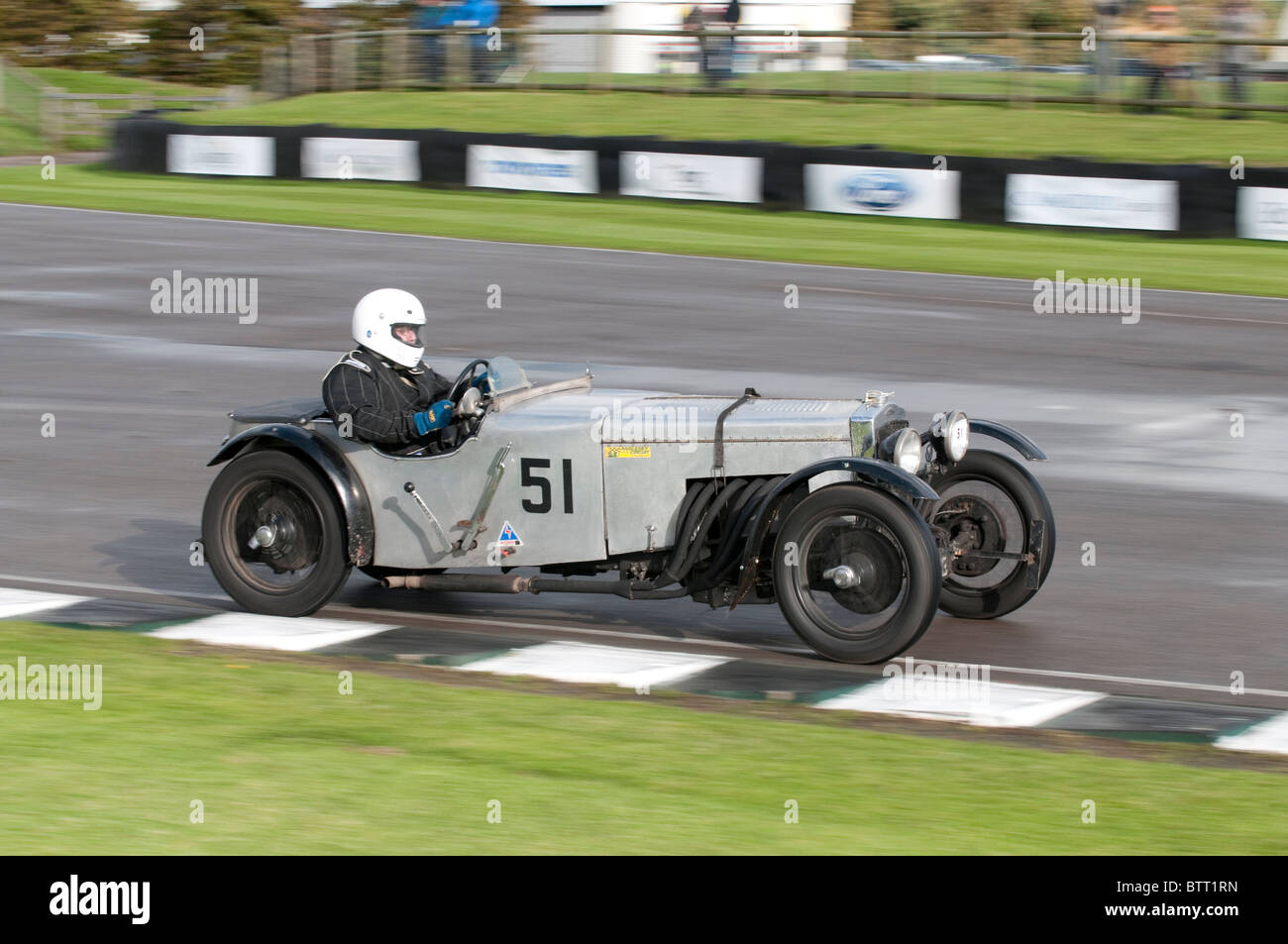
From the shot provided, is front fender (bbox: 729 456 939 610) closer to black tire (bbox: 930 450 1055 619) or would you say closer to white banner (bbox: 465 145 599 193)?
black tire (bbox: 930 450 1055 619)

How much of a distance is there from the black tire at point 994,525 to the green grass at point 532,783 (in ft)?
5.96

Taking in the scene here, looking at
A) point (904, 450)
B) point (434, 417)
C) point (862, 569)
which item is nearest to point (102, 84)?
point (434, 417)

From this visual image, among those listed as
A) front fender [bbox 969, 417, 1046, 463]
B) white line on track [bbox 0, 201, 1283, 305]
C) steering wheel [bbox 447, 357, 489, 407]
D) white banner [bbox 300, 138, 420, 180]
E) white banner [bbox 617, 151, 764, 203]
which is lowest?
front fender [bbox 969, 417, 1046, 463]

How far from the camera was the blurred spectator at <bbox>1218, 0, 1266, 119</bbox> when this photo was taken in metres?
28.0

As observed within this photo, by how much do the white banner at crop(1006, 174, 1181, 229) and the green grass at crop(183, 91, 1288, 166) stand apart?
2279 millimetres

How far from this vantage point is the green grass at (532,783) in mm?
5078

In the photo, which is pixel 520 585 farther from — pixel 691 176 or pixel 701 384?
pixel 691 176

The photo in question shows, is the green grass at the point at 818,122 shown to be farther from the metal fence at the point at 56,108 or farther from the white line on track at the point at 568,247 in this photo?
the white line on track at the point at 568,247

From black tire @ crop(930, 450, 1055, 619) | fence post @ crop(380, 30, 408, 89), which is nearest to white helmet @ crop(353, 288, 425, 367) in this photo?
black tire @ crop(930, 450, 1055, 619)

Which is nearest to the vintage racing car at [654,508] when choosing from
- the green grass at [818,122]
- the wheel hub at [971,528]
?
the wheel hub at [971,528]

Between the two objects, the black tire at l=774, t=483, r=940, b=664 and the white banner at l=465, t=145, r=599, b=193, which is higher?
the white banner at l=465, t=145, r=599, b=193

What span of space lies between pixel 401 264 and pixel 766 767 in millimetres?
16494
